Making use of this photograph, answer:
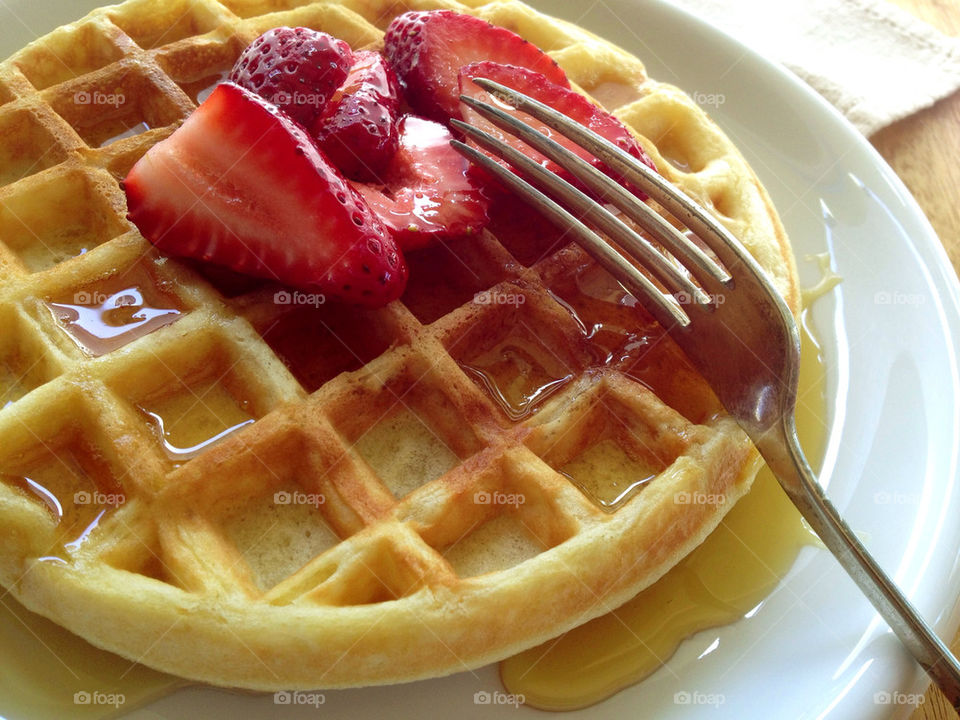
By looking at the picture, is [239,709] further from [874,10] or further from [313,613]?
[874,10]

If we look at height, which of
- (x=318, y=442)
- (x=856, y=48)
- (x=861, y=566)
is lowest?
(x=318, y=442)

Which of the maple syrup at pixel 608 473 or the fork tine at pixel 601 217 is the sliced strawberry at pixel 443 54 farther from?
the maple syrup at pixel 608 473

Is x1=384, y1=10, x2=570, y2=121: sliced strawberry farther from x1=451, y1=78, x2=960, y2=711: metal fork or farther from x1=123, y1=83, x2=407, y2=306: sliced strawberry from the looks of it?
x1=123, y1=83, x2=407, y2=306: sliced strawberry

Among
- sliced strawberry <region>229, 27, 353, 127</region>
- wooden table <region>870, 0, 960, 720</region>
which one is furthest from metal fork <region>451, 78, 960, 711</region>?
wooden table <region>870, 0, 960, 720</region>

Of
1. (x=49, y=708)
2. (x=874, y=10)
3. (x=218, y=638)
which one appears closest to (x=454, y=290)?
(x=218, y=638)

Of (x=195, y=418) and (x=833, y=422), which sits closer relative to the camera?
(x=195, y=418)

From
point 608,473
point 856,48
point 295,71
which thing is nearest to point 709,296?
point 608,473

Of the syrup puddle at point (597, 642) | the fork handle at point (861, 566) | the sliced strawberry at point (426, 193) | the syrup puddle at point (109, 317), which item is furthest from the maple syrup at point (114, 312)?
the fork handle at point (861, 566)

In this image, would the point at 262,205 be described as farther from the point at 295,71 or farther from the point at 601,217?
the point at 601,217
